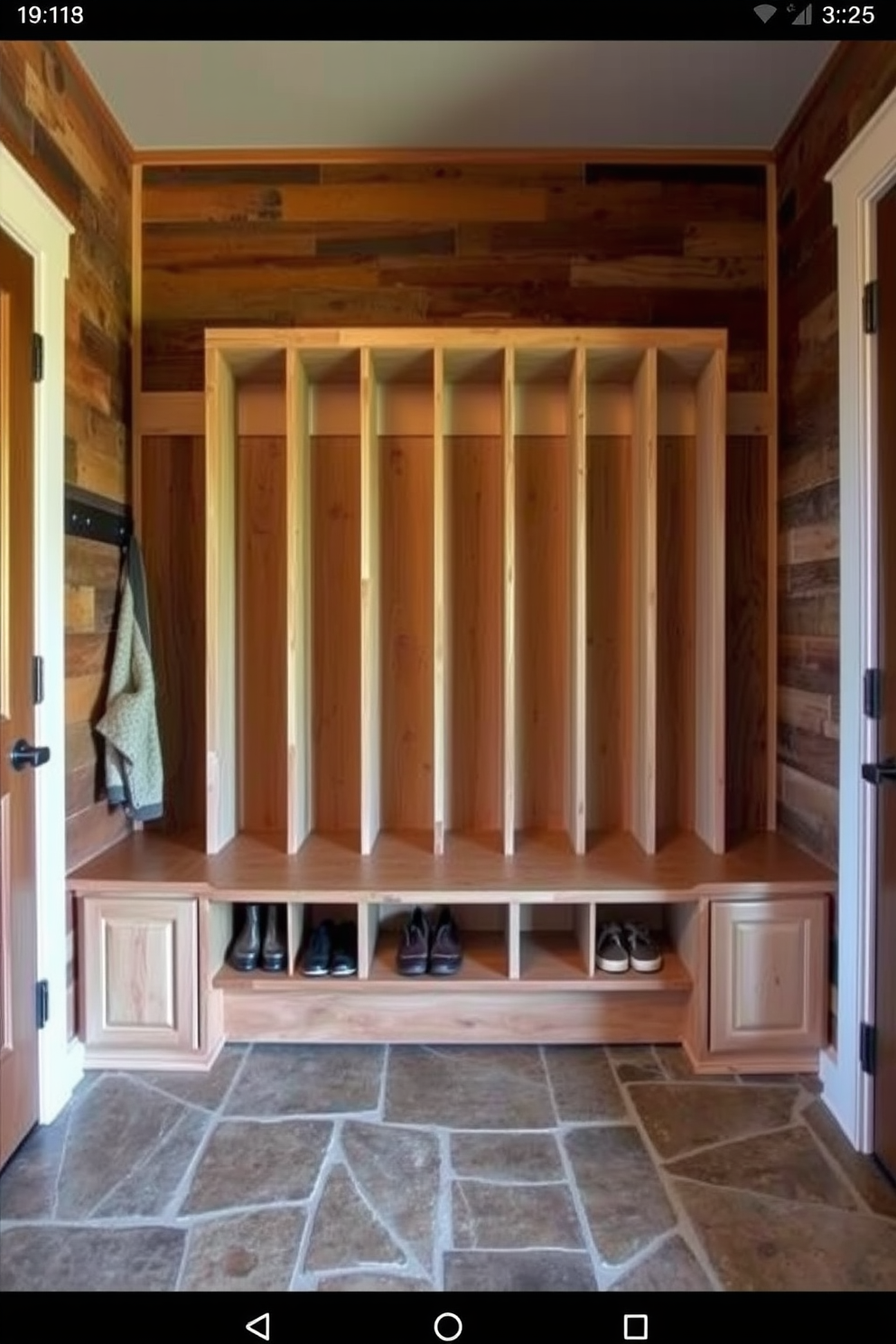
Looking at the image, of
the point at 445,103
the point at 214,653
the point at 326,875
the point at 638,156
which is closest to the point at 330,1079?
the point at 326,875

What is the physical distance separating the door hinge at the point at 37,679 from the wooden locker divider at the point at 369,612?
83 cm

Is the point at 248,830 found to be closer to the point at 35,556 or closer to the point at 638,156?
the point at 35,556

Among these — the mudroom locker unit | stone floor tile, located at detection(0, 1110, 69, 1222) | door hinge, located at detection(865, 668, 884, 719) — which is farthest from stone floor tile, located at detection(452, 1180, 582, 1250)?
door hinge, located at detection(865, 668, 884, 719)

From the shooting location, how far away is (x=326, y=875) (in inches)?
78.6

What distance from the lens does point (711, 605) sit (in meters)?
2.17

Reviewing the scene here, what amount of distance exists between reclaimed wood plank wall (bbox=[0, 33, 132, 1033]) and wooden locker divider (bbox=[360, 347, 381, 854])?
2.62ft

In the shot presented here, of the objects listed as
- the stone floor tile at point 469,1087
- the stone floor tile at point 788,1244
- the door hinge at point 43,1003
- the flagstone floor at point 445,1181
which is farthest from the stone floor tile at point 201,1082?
the stone floor tile at point 788,1244

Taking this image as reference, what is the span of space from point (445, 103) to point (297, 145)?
52 centimetres

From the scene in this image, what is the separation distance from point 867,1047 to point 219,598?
2.06 meters

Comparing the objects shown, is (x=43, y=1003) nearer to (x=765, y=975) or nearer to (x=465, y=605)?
(x=465, y=605)

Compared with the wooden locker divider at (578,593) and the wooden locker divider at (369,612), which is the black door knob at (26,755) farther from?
the wooden locker divider at (578,593)
